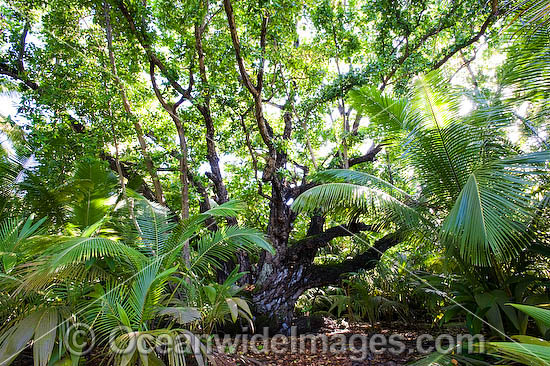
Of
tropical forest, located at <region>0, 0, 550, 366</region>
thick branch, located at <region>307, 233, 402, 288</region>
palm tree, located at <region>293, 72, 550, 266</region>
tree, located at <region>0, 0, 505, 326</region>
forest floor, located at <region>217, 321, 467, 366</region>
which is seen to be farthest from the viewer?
thick branch, located at <region>307, 233, 402, 288</region>

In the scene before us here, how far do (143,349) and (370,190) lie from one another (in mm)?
2729

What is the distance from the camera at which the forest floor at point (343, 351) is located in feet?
12.8

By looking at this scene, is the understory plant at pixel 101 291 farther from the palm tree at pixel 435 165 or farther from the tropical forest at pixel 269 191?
the palm tree at pixel 435 165

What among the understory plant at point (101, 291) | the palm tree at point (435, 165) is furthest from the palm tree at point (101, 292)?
the palm tree at point (435, 165)

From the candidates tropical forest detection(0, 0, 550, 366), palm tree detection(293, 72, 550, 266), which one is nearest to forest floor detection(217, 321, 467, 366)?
tropical forest detection(0, 0, 550, 366)

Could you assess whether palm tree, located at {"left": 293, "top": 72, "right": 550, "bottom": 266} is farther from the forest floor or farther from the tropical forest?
the forest floor

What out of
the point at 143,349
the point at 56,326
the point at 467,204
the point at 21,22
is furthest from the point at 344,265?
the point at 21,22

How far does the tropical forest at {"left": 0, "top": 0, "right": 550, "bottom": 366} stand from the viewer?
2.85m

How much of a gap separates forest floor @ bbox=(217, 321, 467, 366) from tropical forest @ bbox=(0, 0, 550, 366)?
43mm

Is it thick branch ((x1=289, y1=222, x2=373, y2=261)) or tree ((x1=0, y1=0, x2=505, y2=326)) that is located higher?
tree ((x1=0, y1=0, x2=505, y2=326))

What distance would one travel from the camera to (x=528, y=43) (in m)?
3.06

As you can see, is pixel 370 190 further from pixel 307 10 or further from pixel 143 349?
pixel 307 10

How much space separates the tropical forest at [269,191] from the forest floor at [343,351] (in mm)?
43

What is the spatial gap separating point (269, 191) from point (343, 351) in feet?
11.8
